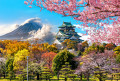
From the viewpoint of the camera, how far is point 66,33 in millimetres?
43625

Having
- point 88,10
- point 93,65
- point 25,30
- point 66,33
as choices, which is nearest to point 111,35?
point 88,10

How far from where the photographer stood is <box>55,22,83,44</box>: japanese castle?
42.6 m

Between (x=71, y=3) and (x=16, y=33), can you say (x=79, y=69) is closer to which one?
(x=71, y=3)

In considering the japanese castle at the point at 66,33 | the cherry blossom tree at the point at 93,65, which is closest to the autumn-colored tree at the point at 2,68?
the cherry blossom tree at the point at 93,65

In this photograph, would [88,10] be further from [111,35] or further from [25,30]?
[25,30]

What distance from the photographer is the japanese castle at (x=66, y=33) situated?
42.6m

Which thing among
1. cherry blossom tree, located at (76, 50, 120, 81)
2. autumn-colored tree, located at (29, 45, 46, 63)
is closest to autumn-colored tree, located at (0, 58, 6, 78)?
autumn-colored tree, located at (29, 45, 46, 63)

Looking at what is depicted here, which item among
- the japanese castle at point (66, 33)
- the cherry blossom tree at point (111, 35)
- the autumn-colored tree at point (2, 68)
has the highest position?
the japanese castle at point (66, 33)

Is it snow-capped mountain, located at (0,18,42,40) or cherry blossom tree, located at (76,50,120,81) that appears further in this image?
snow-capped mountain, located at (0,18,42,40)

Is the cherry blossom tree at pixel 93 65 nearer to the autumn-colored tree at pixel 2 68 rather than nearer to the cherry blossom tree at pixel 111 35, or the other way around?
the cherry blossom tree at pixel 111 35

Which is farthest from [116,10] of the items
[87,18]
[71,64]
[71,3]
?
[71,64]

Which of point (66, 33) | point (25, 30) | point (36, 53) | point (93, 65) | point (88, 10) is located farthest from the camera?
point (25, 30)

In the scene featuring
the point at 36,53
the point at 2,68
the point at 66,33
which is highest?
the point at 66,33

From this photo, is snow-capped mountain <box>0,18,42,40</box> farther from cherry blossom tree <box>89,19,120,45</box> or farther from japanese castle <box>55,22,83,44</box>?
cherry blossom tree <box>89,19,120,45</box>
